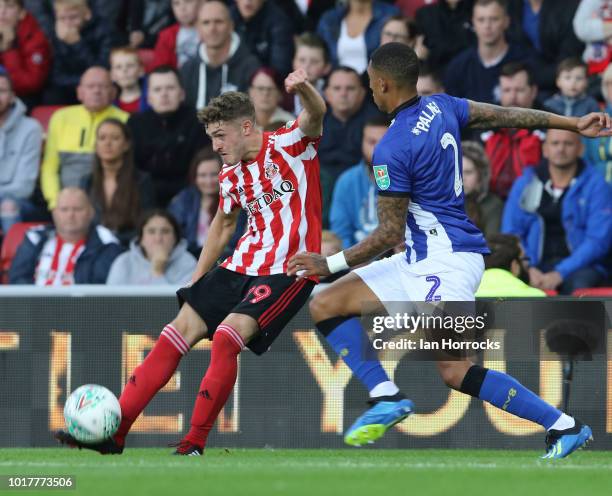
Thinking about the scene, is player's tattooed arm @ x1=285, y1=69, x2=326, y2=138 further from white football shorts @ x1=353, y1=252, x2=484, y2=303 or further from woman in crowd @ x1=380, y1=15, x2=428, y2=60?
woman in crowd @ x1=380, y1=15, x2=428, y2=60

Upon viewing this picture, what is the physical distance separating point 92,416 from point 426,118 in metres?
2.30

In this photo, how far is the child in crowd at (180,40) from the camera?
13.1 meters

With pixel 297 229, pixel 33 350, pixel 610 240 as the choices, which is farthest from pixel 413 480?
pixel 610 240

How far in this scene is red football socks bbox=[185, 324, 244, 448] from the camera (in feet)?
24.7

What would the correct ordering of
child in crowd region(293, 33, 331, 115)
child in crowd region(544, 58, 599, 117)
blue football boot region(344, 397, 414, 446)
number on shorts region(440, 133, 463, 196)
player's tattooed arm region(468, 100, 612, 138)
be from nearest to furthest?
1. blue football boot region(344, 397, 414, 446)
2. number on shorts region(440, 133, 463, 196)
3. player's tattooed arm region(468, 100, 612, 138)
4. child in crowd region(544, 58, 599, 117)
5. child in crowd region(293, 33, 331, 115)

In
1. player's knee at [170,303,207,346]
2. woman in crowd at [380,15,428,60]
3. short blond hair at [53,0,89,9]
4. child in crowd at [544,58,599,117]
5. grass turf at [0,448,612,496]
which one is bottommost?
grass turf at [0,448,612,496]

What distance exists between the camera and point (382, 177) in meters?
7.13

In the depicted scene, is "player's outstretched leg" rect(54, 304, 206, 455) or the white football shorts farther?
"player's outstretched leg" rect(54, 304, 206, 455)

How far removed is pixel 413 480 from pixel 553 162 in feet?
18.7

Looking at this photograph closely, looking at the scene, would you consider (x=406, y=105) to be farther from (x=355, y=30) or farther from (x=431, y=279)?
(x=355, y=30)

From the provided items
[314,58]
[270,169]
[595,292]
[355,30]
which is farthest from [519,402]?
[355,30]

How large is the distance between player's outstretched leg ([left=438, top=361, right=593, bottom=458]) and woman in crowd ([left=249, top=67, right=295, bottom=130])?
A: 5155 millimetres

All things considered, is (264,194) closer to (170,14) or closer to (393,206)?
(393,206)

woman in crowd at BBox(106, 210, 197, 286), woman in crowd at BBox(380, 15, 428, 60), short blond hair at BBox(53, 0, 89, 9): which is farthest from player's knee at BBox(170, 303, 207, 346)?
short blond hair at BBox(53, 0, 89, 9)
